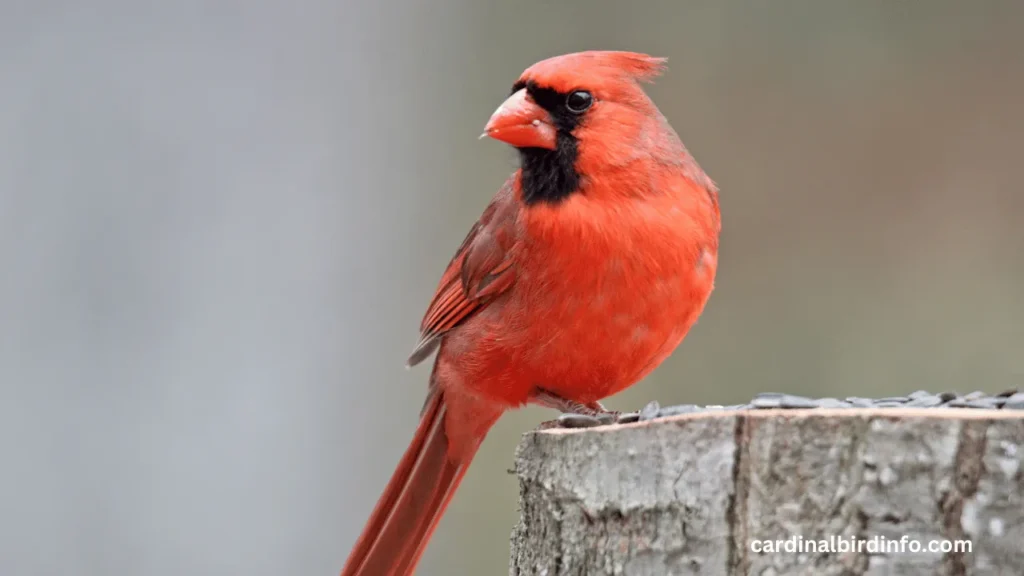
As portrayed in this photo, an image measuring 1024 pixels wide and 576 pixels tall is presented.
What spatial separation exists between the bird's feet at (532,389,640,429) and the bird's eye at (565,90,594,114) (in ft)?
1.75

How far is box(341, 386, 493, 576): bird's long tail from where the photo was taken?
2.55 m

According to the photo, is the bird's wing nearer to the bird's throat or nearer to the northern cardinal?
the northern cardinal

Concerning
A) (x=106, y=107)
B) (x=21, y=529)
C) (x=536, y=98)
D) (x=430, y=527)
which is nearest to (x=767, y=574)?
(x=536, y=98)

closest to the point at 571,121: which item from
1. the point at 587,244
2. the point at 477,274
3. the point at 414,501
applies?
the point at 587,244

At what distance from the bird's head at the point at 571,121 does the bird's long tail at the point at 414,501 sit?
2.07 ft

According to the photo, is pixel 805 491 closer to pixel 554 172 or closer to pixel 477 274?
pixel 554 172

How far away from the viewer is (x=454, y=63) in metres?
4.70

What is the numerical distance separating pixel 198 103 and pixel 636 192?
81.1 inches

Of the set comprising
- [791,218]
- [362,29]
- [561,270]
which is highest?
[362,29]

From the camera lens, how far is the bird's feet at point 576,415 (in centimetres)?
184

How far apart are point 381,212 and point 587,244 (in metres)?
2.21

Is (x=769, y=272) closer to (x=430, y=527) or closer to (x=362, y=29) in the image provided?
(x=362, y=29)

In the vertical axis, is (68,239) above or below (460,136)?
below

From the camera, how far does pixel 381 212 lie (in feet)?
14.3
